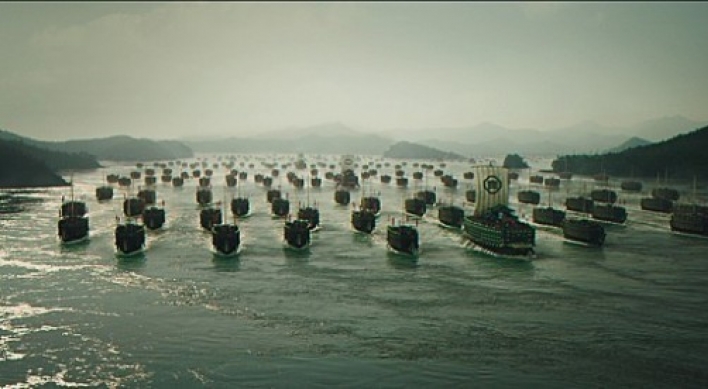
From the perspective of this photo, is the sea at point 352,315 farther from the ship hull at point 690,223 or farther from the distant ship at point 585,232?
the ship hull at point 690,223

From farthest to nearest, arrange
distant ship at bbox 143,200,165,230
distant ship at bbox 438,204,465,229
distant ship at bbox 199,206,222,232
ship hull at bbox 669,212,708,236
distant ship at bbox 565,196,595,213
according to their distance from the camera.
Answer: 1. distant ship at bbox 565,196,595,213
2. distant ship at bbox 438,204,465,229
3. distant ship at bbox 143,200,165,230
4. distant ship at bbox 199,206,222,232
5. ship hull at bbox 669,212,708,236

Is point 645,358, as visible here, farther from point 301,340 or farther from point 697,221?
point 697,221

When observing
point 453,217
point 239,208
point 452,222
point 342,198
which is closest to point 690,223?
point 453,217

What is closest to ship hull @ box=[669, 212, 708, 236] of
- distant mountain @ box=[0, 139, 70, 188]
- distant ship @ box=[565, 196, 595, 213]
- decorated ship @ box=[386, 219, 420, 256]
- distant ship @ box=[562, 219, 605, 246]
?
distant ship @ box=[562, 219, 605, 246]

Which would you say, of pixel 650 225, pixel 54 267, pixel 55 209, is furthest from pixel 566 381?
pixel 55 209

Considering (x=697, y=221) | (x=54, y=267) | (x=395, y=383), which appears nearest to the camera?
(x=395, y=383)

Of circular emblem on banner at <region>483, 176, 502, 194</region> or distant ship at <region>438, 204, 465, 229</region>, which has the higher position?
circular emblem on banner at <region>483, 176, 502, 194</region>

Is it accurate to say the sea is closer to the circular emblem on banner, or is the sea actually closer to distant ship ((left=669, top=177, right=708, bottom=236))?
distant ship ((left=669, top=177, right=708, bottom=236))

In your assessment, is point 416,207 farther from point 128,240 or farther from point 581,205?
point 128,240
